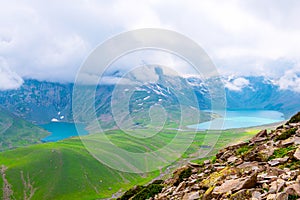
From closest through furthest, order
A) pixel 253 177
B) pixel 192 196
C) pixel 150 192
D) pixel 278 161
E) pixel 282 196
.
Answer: pixel 282 196
pixel 253 177
pixel 278 161
pixel 192 196
pixel 150 192

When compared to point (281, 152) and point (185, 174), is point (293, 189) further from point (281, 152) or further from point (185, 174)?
point (185, 174)

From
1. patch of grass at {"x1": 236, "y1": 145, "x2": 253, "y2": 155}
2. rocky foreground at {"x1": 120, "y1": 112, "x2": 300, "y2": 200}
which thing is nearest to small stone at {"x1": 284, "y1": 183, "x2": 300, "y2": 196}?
rocky foreground at {"x1": 120, "y1": 112, "x2": 300, "y2": 200}

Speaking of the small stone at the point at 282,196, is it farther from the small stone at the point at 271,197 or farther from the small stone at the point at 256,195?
the small stone at the point at 256,195

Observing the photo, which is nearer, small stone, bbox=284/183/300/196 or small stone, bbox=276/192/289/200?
small stone, bbox=276/192/289/200

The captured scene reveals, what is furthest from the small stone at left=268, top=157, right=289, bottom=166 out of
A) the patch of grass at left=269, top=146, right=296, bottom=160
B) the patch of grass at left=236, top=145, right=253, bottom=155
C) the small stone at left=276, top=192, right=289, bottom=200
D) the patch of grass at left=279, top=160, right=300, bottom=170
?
the patch of grass at left=236, top=145, right=253, bottom=155

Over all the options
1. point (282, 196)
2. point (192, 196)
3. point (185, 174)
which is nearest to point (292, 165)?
point (282, 196)

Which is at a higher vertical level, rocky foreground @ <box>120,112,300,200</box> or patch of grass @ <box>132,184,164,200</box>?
rocky foreground @ <box>120,112,300,200</box>

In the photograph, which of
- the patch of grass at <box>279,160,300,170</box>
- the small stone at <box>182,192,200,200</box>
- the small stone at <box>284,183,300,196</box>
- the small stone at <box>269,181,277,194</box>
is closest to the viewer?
the small stone at <box>284,183,300,196</box>

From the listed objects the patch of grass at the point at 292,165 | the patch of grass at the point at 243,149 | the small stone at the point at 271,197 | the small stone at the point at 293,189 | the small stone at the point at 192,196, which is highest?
the patch of grass at the point at 243,149

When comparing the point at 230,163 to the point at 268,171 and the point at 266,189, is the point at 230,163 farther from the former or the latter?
the point at 266,189

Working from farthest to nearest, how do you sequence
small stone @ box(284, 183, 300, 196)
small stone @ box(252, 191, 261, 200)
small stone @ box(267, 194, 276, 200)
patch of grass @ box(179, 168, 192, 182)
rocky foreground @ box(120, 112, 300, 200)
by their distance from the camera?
patch of grass @ box(179, 168, 192, 182), rocky foreground @ box(120, 112, 300, 200), small stone @ box(252, 191, 261, 200), small stone @ box(267, 194, 276, 200), small stone @ box(284, 183, 300, 196)

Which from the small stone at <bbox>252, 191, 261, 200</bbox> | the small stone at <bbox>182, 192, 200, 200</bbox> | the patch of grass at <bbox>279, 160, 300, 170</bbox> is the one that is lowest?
the small stone at <bbox>182, 192, 200, 200</bbox>

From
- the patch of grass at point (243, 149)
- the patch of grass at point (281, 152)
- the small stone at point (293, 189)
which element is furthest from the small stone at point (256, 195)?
the patch of grass at point (243, 149)

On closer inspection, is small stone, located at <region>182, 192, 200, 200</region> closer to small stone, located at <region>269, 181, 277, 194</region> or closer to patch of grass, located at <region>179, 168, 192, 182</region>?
small stone, located at <region>269, 181, 277, 194</region>
